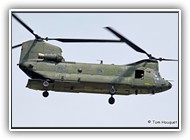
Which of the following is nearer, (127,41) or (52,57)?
(127,41)

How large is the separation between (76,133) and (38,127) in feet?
2.16

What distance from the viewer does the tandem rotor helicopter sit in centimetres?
1034

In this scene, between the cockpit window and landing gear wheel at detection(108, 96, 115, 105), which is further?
the cockpit window

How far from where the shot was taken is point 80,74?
34.4 feet

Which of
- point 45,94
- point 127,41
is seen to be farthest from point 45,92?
point 127,41

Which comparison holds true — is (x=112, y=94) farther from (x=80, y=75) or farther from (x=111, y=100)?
(x=80, y=75)

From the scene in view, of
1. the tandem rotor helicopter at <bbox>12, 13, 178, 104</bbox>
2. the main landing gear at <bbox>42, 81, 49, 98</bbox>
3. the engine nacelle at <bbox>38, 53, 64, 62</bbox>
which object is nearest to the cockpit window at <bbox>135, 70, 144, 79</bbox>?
the tandem rotor helicopter at <bbox>12, 13, 178, 104</bbox>

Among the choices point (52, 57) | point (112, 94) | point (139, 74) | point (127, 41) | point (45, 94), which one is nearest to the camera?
point (127, 41)

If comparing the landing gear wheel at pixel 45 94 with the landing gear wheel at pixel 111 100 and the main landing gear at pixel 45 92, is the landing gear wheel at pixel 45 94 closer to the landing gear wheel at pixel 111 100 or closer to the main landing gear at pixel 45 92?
the main landing gear at pixel 45 92

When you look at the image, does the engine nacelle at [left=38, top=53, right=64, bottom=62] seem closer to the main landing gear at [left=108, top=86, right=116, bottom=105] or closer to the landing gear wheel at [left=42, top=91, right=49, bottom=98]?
the landing gear wheel at [left=42, top=91, right=49, bottom=98]

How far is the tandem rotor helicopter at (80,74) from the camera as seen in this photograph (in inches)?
407

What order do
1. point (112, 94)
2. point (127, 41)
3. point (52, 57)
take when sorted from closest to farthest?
point (127, 41) < point (112, 94) < point (52, 57)

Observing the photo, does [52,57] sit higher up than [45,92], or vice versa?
[52,57]
